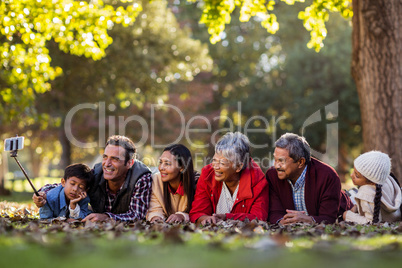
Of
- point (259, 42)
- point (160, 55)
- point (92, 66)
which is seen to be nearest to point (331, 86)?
point (259, 42)

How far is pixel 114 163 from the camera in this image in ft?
25.2

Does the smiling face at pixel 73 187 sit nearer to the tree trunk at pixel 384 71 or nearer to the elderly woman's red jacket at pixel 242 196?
the elderly woman's red jacket at pixel 242 196

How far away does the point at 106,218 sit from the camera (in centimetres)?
720

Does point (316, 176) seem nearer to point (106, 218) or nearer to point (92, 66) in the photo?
point (106, 218)

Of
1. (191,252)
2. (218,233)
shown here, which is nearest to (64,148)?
(218,233)

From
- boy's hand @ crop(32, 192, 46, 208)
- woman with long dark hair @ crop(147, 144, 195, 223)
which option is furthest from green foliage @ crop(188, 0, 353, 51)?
boy's hand @ crop(32, 192, 46, 208)

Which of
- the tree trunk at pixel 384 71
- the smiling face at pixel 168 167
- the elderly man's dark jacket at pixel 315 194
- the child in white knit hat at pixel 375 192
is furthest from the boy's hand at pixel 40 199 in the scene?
the tree trunk at pixel 384 71

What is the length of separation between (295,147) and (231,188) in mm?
1092

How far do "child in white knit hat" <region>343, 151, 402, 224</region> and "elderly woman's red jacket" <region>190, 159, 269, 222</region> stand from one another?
4.16 ft

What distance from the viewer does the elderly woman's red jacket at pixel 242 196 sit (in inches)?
291

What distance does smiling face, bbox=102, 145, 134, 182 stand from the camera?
766 cm

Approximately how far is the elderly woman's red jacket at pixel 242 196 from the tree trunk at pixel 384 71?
10.9ft

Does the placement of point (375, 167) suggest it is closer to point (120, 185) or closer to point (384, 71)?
point (384, 71)

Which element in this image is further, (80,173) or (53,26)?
(53,26)
